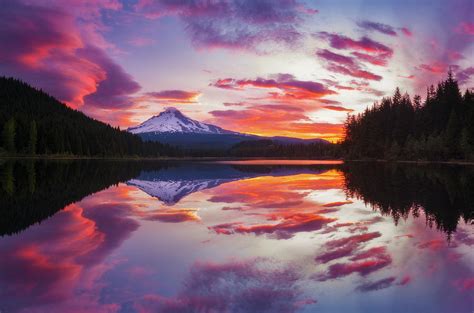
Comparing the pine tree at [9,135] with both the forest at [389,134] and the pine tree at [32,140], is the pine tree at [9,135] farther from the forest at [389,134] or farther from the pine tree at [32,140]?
the pine tree at [32,140]

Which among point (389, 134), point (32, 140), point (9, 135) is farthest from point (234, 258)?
point (389, 134)

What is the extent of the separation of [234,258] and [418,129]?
12155cm

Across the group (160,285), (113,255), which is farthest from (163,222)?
(160,285)

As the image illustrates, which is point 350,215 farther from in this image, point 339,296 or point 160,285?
point 160,285

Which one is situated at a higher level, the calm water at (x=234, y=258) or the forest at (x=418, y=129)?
the forest at (x=418, y=129)

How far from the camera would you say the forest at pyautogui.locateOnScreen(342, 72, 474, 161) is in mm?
94562

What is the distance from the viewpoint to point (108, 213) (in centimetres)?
2053

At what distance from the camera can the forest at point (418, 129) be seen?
310 ft

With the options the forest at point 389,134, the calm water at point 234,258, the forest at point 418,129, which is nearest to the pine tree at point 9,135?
the forest at point 389,134

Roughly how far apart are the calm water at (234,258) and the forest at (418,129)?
266ft

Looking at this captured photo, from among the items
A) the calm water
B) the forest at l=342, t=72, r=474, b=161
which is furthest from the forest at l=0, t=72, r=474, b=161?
the calm water

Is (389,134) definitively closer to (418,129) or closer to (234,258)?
(418,129)

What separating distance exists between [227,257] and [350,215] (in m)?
10.5

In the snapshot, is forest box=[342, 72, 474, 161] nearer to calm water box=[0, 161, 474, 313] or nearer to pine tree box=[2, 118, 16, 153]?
calm water box=[0, 161, 474, 313]
